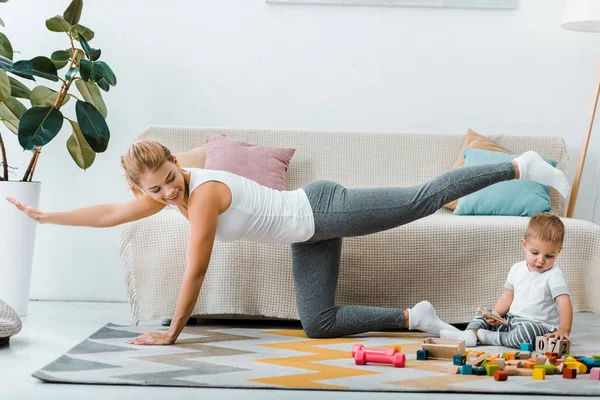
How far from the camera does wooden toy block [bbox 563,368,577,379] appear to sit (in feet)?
6.91

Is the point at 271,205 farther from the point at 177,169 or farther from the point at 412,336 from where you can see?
the point at 412,336

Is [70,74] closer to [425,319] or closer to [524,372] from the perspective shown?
[425,319]

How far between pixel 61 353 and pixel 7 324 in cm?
21

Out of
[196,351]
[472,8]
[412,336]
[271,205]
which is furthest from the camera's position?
[472,8]

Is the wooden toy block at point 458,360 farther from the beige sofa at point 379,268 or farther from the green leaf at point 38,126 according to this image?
the green leaf at point 38,126

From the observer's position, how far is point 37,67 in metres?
3.06

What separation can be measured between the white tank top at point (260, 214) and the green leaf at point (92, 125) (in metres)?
0.85

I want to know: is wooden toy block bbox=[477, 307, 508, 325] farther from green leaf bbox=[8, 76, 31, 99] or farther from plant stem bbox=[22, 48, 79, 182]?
green leaf bbox=[8, 76, 31, 99]

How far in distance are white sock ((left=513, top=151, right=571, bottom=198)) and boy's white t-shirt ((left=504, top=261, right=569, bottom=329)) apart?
1.07 feet

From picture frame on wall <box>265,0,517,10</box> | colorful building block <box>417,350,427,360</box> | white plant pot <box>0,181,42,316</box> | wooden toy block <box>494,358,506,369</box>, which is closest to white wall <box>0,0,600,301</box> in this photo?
picture frame on wall <box>265,0,517,10</box>

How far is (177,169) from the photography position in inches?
95.2

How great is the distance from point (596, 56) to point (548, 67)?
0.25m

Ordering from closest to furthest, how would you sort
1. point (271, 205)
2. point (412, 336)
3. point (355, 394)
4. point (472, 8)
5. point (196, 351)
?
point (355, 394) < point (196, 351) < point (271, 205) < point (412, 336) < point (472, 8)

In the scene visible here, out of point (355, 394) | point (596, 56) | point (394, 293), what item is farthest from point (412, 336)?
point (596, 56)
